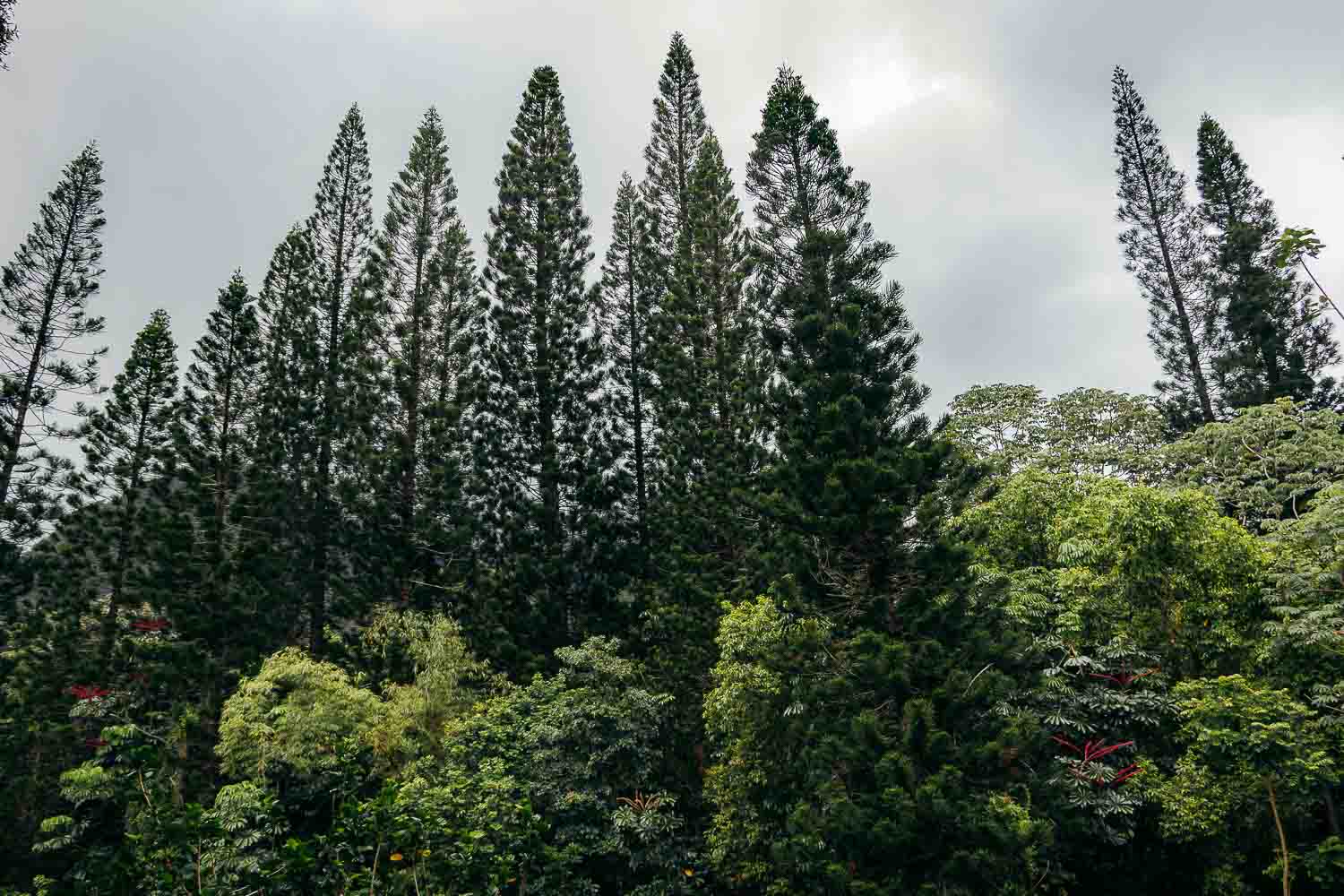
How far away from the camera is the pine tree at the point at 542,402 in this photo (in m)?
15.2

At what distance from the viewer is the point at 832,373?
10.1m

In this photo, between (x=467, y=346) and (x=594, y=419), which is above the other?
(x=467, y=346)

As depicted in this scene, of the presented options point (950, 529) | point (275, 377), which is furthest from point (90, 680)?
point (950, 529)

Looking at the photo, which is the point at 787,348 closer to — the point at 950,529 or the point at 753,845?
the point at 950,529

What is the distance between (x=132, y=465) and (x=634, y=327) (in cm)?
1140

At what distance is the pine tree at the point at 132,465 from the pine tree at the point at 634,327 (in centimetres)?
969

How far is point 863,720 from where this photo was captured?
8.07 m

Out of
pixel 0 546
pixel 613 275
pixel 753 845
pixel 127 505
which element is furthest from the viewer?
pixel 613 275

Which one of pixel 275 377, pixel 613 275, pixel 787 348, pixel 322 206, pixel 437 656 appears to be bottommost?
pixel 437 656

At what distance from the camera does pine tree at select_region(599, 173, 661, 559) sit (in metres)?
17.4

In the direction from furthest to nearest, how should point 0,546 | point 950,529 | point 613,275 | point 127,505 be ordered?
point 613,275 < point 127,505 < point 0,546 < point 950,529

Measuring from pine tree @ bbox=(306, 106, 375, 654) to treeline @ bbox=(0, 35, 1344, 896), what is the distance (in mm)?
119

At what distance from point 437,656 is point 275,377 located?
9.78m

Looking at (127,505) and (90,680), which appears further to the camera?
(127,505)
